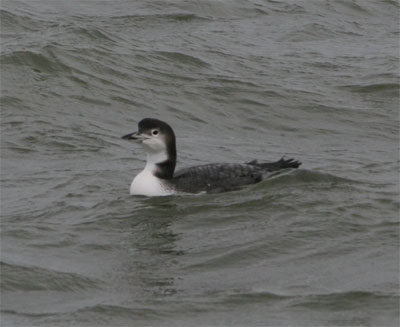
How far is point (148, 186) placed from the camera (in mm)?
12555

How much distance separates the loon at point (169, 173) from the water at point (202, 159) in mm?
158

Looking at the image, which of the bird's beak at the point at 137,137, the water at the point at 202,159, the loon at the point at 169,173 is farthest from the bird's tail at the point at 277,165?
the bird's beak at the point at 137,137

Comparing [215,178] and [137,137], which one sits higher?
[137,137]

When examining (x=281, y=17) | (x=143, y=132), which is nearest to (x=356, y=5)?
(x=281, y=17)

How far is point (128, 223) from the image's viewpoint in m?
11.7

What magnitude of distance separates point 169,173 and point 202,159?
1767 mm

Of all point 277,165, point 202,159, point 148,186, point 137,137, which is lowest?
point 202,159

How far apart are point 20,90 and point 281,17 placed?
7540mm

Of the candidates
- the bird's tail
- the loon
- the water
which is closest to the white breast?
the loon

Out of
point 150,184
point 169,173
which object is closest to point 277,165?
point 169,173

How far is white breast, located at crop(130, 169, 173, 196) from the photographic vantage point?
12555mm

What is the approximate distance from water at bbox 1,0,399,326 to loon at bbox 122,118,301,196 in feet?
0.52

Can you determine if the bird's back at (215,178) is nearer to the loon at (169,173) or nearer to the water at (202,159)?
the loon at (169,173)

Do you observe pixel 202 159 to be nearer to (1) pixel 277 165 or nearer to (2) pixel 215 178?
(1) pixel 277 165
